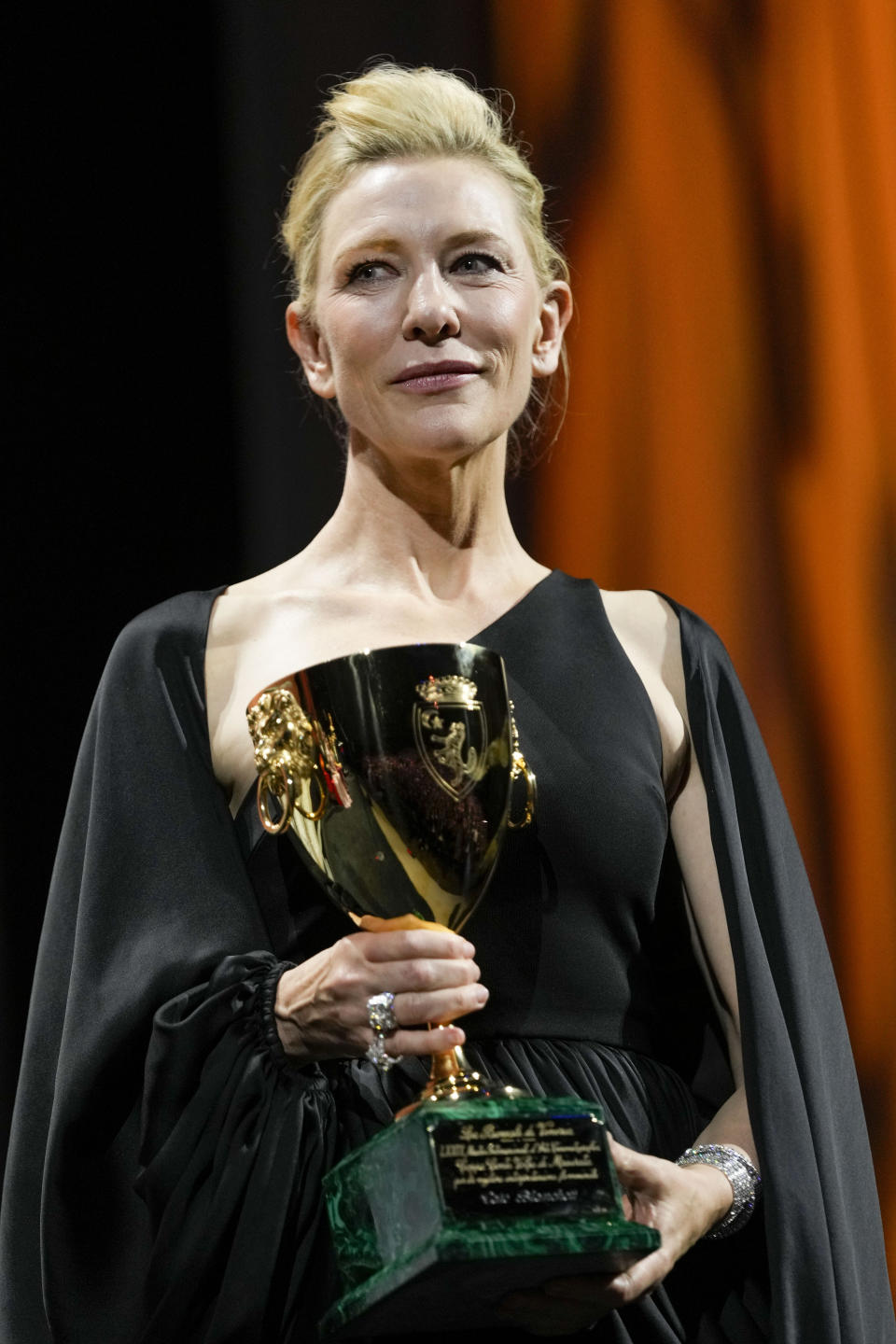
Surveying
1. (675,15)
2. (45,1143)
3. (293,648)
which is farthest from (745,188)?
(45,1143)

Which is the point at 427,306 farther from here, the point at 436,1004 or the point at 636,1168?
the point at 636,1168

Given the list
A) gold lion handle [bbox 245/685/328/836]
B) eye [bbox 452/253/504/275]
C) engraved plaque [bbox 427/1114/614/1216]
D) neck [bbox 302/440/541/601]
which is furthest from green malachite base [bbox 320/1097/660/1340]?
eye [bbox 452/253/504/275]

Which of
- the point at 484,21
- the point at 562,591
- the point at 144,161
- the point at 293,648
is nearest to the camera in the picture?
the point at 293,648

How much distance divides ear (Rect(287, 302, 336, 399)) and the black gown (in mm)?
266

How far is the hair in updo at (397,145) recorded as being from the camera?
5.40 ft

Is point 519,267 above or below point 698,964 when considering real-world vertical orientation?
above

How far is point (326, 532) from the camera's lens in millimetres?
1711

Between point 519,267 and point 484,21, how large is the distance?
2.42ft

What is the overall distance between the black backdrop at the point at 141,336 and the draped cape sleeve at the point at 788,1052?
0.69 metres

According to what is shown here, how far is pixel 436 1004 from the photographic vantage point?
3.94 feet

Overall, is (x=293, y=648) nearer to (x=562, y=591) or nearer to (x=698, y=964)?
(x=562, y=591)

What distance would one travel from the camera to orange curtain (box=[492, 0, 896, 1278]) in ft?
6.54

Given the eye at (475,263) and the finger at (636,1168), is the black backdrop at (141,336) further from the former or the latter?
the finger at (636,1168)

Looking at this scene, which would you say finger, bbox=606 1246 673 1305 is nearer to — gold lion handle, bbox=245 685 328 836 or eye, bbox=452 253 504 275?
gold lion handle, bbox=245 685 328 836
